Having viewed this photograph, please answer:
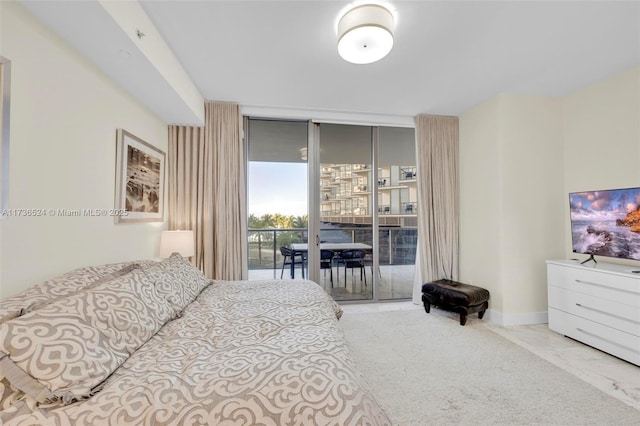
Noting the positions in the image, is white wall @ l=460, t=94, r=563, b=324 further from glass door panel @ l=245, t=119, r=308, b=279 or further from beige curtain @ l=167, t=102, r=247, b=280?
beige curtain @ l=167, t=102, r=247, b=280

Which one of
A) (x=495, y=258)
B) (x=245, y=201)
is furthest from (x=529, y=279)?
(x=245, y=201)

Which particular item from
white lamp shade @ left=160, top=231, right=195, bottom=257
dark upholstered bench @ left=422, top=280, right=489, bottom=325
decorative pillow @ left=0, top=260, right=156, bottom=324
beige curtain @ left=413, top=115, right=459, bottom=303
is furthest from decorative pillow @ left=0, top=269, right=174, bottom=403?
beige curtain @ left=413, top=115, right=459, bottom=303

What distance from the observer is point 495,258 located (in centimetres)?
322

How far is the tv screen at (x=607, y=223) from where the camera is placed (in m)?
2.39

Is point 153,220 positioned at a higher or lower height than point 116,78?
lower

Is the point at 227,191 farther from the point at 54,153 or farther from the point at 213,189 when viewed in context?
the point at 54,153

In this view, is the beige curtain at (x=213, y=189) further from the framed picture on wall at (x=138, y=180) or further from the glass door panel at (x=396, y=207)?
the glass door panel at (x=396, y=207)

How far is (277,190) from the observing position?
379cm

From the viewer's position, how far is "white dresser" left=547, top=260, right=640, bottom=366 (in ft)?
7.27

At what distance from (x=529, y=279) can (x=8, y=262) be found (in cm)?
449

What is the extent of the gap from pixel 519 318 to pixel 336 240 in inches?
95.3

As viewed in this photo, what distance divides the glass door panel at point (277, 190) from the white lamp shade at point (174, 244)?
3.16ft

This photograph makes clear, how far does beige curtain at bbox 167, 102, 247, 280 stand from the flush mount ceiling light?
1885 mm

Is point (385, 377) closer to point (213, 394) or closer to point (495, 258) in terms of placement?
point (213, 394)
